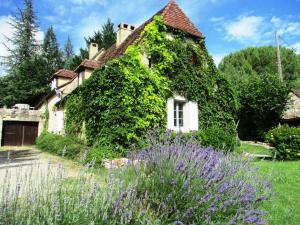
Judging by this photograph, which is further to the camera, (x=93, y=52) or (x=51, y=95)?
(x=93, y=52)

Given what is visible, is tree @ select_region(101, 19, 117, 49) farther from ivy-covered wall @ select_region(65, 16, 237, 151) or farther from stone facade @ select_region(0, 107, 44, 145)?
ivy-covered wall @ select_region(65, 16, 237, 151)

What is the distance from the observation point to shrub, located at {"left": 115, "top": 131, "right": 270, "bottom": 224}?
3074 millimetres

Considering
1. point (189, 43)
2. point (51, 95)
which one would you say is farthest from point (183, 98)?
point (51, 95)

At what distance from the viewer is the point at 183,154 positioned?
3.70 m

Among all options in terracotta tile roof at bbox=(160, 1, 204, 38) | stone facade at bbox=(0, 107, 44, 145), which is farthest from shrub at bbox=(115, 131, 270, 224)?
A: stone facade at bbox=(0, 107, 44, 145)

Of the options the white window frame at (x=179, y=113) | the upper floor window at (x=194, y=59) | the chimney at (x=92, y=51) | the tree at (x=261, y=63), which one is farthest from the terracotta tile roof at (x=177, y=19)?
the tree at (x=261, y=63)

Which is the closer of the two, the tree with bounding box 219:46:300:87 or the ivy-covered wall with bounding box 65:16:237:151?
the ivy-covered wall with bounding box 65:16:237:151

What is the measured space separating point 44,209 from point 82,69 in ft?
44.6

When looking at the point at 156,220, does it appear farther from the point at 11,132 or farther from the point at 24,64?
the point at 24,64

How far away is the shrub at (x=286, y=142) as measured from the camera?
11320 mm

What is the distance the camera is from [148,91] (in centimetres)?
1098

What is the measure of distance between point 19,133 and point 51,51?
69.8 feet

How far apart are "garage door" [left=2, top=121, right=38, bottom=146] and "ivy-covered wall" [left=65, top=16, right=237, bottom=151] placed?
8.45m

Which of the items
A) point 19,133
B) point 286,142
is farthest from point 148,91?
point 19,133
